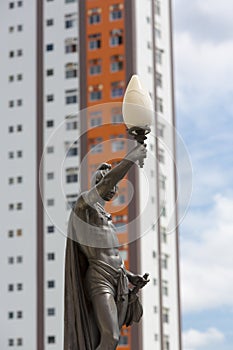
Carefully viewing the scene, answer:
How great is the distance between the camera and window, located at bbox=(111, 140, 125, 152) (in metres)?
10.4

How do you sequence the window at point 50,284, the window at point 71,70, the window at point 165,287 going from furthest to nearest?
the window at point 71,70, the window at point 165,287, the window at point 50,284

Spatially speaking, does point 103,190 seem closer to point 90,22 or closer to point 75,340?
point 75,340

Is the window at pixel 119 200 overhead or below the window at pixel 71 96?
below

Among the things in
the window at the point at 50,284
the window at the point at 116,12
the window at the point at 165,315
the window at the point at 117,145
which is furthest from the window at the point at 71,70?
the window at the point at 117,145

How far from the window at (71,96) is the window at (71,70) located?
0.87 m

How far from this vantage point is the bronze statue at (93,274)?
9.98 meters

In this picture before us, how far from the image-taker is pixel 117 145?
10.7 metres

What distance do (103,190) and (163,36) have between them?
53123 millimetres
